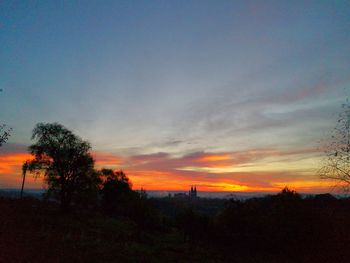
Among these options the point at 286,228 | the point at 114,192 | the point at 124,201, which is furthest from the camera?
the point at 114,192

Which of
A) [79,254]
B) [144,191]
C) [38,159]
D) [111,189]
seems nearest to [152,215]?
[144,191]

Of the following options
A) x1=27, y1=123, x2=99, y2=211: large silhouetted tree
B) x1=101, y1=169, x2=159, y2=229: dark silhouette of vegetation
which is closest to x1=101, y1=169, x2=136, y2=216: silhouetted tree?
x1=101, y1=169, x2=159, y2=229: dark silhouette of vegetation

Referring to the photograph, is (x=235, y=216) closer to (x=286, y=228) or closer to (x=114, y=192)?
(x=286, y=228)

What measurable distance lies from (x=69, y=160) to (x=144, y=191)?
22768 mm

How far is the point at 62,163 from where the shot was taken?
A: 5041cm

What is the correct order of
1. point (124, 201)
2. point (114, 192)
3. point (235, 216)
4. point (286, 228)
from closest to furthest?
point (286, 228)
point (235, 216)
point (124, 201)
point (114, 192)

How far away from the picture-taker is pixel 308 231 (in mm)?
37188

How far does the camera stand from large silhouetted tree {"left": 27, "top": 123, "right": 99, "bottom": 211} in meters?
50.0

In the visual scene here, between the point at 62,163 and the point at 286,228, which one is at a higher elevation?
the point at 62,163

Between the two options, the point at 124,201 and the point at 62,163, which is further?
the point at 124,201

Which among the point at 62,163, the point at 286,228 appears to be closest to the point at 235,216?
the point at 286,228

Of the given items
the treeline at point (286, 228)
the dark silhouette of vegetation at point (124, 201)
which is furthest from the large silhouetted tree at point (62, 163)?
the treeline at point (286, 228)

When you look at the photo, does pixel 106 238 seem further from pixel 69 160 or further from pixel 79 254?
pixel 69 160

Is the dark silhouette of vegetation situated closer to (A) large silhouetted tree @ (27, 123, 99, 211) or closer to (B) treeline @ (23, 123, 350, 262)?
(B) treeline @ (23, 123, 350, 262)
